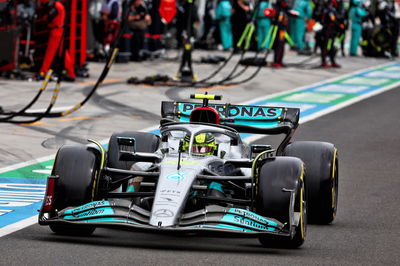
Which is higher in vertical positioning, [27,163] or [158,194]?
[158,194]

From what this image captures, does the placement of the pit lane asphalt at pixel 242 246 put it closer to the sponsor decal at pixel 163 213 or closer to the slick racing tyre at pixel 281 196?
the slick racing tyre at pixel 281 196

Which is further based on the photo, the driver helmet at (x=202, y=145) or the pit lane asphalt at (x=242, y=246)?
the driver helmet at (x=202, y=145)

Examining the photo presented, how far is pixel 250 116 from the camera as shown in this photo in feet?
37.2

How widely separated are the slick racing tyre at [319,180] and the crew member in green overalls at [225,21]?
2490 cm

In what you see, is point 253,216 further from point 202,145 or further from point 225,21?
point 225,21

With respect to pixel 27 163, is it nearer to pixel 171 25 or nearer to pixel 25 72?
pixel 25 72

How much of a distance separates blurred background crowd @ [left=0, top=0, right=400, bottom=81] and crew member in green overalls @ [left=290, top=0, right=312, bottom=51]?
0.03m

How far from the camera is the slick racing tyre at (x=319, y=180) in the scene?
1023 cm

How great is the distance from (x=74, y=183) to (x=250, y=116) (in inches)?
106

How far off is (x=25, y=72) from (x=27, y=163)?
11498 mm

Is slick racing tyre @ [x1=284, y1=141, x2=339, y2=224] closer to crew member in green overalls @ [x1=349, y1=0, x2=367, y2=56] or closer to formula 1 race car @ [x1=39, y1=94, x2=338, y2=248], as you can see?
formula 1 race car @ [x1=39, y1=94, x2=338, y2=248]

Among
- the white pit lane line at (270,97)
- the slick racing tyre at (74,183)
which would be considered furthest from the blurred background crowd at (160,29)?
the slick racing tyre at (74,183)

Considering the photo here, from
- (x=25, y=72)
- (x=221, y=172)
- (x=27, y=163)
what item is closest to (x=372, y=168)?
(x=27, y=163)

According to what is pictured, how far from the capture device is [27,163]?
13797mm
